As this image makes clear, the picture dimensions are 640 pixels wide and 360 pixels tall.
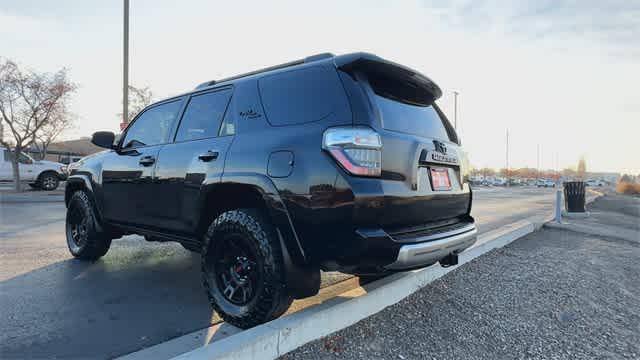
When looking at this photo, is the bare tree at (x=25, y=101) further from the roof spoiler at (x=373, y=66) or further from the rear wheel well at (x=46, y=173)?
the roof spoiler at (x=373, y=66)

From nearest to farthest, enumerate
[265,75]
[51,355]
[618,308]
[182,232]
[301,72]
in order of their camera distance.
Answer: [51,355] → [301,72] → [265,75] → [182,232] → [618,308]

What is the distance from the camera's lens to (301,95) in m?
2.74

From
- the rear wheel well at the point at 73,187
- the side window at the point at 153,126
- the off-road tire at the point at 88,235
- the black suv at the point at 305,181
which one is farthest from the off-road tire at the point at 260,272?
the rear wheel well at the point at 73,187

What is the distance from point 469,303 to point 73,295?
347cm

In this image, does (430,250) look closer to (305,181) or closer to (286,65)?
(305,181)

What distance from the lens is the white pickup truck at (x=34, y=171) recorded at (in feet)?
60.8

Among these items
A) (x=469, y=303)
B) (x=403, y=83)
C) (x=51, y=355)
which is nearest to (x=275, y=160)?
(x=403, y=83)

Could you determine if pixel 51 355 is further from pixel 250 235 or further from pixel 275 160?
pixel 275 160

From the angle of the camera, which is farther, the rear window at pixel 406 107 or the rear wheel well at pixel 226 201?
the rear wheel well at pixel 226 201

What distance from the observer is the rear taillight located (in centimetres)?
234

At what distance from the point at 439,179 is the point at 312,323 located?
1.36 metres

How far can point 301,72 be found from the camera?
2.81 metres

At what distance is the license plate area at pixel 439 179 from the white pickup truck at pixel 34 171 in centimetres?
2027

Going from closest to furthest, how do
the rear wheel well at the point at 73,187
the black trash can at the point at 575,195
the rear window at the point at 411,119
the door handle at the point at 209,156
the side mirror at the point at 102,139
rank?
Answer: the rear window at the point at 411,119 → the door handle at the point at 209,156 → the side mirror at the point at 102,139 → the rear wheel well at the point at 73,187 → the black trash can at the point at 575,195
